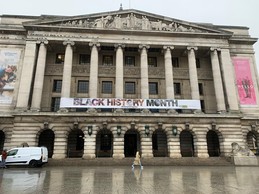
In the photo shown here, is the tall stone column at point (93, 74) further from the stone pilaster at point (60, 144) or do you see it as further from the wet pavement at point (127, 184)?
the wet pavement at point (127, 184)

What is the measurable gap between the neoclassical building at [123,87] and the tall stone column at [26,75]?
0.14 metres

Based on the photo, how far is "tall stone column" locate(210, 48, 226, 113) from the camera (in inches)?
1262

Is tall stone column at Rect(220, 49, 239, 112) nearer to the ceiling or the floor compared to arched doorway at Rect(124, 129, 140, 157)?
nearer to the ceiling

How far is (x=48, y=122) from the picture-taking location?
90.6ft

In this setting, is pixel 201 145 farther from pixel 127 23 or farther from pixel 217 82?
pixel 127 23

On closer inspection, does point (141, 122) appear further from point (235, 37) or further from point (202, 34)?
point (235, 37)

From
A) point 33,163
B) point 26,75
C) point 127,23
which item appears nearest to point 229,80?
point 127,23

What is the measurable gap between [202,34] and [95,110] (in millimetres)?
22166

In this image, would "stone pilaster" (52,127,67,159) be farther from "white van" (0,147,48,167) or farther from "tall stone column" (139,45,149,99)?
"tall stone column" (139,45,149,99)

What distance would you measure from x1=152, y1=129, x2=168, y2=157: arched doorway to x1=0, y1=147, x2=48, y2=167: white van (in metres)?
A: 16.6

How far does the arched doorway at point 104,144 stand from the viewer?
3038 cm

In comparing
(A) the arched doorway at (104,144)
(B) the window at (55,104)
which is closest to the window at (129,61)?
(A) the arched doorway at (104,144)

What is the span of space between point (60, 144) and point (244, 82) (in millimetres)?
31244

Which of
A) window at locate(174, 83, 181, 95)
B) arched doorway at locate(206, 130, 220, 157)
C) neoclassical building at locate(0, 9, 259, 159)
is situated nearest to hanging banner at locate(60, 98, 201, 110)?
neoclassical building at locate(0, 9, 259, 159)
